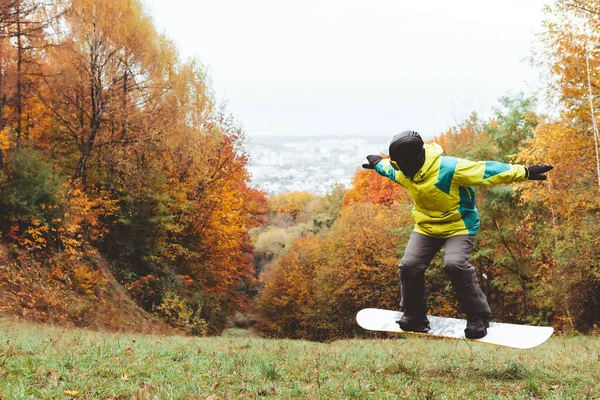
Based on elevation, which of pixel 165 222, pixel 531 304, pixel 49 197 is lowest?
pixel 531 304

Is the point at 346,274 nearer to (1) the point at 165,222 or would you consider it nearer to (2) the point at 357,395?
(1) the point at 165,222

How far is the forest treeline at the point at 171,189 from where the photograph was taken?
649 inches

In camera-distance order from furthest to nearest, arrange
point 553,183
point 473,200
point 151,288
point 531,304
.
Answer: point 531,304
point 151,288
point 553,183
point 473,200

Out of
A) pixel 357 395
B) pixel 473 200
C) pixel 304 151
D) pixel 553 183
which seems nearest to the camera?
pixel 357 395

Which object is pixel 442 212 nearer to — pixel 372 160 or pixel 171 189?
pixel 372 160

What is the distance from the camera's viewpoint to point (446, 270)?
17.4 feet

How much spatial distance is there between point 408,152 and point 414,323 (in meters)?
2.27

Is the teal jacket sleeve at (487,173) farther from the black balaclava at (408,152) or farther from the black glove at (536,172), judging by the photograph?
the black balaclava at (408,152)

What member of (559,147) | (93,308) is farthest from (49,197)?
(559,147)

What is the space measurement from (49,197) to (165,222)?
7.82 metres

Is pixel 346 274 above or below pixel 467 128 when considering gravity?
below

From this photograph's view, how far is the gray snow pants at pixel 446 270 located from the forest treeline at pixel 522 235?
43.3 feet

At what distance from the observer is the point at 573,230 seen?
17.4m

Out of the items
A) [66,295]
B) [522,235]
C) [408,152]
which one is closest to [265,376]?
[408,152]
